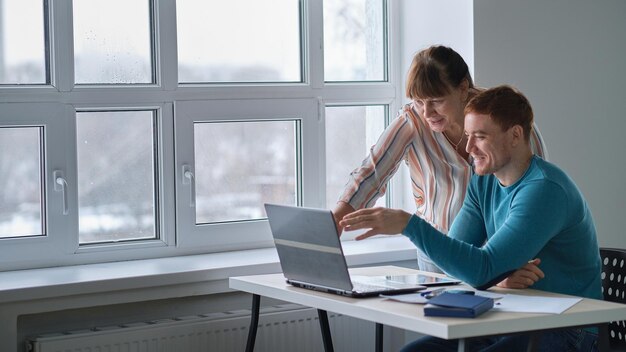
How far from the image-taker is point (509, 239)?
7.69ft

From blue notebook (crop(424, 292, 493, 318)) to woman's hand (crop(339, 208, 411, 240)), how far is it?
26cm

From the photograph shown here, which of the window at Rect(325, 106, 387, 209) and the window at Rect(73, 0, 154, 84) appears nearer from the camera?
the window at Rect(73, 0, 154, 84)

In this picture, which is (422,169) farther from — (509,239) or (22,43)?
(22,43)

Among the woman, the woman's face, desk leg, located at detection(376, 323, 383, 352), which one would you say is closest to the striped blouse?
the woman

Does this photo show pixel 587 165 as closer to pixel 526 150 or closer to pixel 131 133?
pixel 526 150

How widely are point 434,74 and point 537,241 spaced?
0.67 m

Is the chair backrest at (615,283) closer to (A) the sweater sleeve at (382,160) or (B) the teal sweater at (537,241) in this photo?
(B) the teal sweater at (537,241)

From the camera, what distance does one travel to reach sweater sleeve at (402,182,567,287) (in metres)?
2.34

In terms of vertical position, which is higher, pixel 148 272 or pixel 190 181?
pixel 190 181

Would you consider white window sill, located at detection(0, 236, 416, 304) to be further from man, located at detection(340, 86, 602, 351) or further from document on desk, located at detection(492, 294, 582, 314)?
document on desk, located at detection(492, 294, 582, 314)

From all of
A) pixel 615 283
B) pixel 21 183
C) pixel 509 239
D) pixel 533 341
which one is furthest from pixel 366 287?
pixel 21 183

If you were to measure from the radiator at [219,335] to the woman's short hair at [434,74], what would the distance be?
3.16ft

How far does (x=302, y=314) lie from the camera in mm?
3334

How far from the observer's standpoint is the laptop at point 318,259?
2.38 metres
